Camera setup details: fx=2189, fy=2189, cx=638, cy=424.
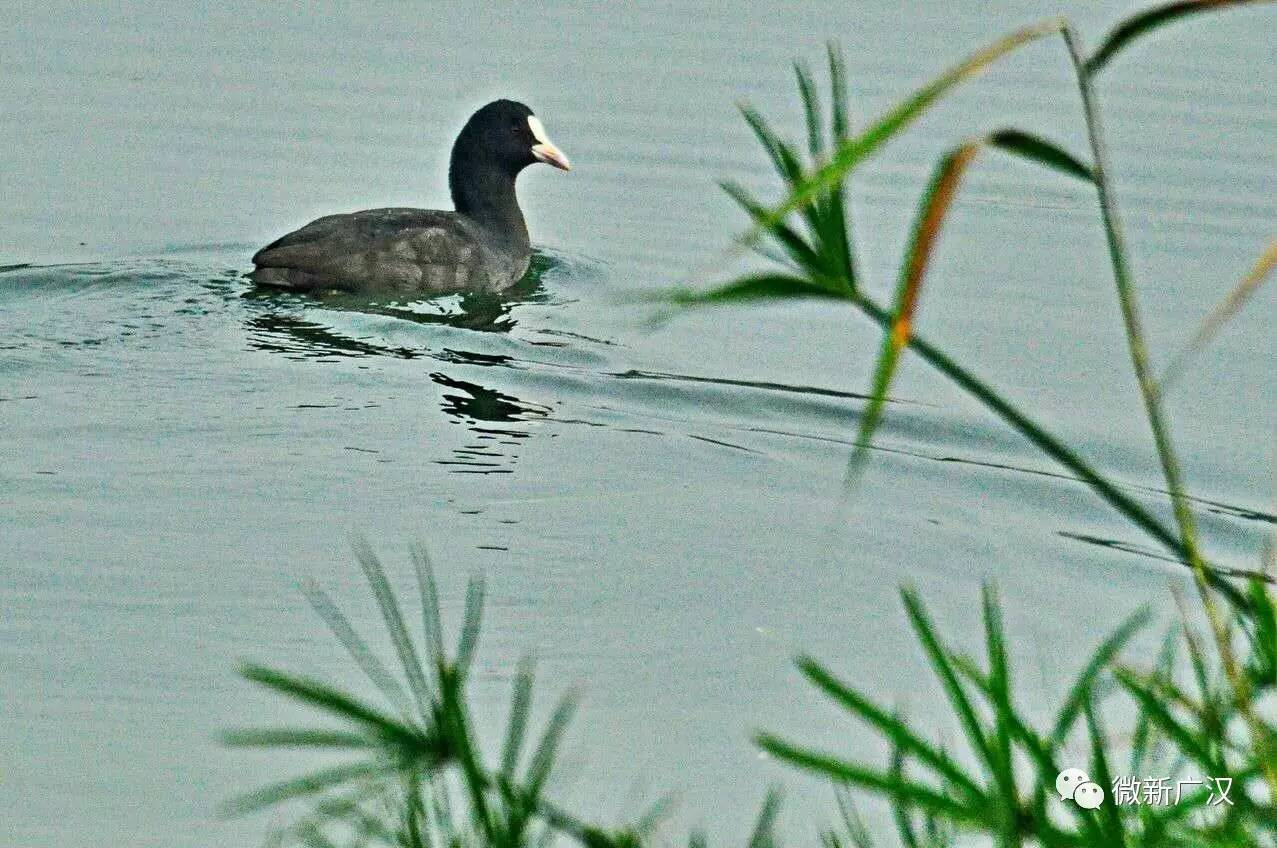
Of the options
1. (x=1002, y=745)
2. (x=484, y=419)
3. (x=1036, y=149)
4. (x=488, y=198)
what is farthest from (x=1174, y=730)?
(x=488, y=198)

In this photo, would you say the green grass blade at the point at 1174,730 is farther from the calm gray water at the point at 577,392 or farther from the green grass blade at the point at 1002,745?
the calm gray water at the point at 577,392

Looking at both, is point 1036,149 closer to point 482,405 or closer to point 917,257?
point 917,257

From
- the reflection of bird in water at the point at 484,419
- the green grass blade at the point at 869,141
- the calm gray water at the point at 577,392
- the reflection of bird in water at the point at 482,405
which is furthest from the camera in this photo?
the reflection of bird in water at the point at 482,405

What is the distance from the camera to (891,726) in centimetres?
257

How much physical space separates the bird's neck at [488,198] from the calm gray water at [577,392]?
1.14 feet

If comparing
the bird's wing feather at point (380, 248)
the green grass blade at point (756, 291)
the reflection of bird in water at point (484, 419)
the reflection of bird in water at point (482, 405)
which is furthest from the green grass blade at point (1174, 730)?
the bird's wing feather at point (380, 248)

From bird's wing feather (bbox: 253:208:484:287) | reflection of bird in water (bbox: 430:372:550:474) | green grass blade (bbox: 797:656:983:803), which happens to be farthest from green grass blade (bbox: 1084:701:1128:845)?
bird's wing feather (bbox: 253:208:484:287)

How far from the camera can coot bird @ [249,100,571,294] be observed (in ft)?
33.7

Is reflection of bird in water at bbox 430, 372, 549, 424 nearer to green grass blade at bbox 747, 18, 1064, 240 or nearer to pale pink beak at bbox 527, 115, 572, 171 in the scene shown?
pale pink beak at bbox 527, 115, 572, 171

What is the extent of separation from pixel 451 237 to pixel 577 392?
2.12 meters

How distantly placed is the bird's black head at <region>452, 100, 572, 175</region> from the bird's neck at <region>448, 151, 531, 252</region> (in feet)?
0.15

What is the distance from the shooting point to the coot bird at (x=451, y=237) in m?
10.3

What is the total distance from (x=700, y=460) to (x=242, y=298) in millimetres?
3001

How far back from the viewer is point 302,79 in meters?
13.9
